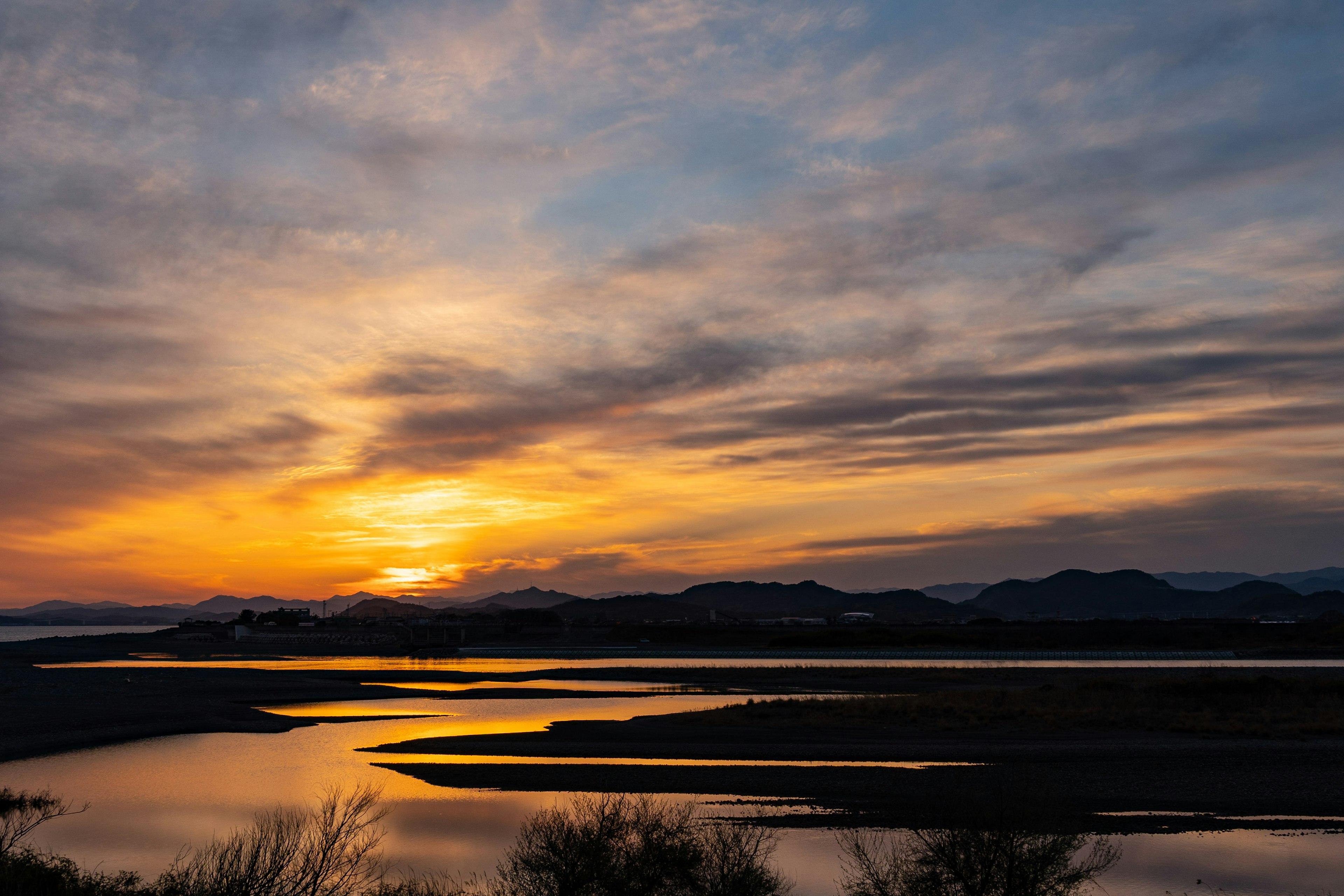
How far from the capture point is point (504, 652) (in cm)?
13075

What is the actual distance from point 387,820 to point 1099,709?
35.9m

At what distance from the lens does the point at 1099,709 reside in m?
47.7

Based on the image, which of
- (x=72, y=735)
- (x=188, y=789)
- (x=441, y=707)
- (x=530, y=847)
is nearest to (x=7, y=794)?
(x=188, y=789)

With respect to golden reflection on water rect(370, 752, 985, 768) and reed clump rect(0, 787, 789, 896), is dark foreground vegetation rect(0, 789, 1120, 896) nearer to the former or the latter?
reed clump rect(0, 787, 789, 896)

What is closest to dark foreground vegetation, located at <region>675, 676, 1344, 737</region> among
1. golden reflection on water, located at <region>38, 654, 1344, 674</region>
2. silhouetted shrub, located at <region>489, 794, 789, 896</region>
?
silhouetted shrub, located at <region>489, 794, 789, 896</region>

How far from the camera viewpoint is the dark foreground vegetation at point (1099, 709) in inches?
1724

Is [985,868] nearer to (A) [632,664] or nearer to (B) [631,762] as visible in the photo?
(B) [631,762]

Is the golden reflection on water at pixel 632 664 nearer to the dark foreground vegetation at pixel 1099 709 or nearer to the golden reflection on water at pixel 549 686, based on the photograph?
the golden reflection on water at pixel 549 686

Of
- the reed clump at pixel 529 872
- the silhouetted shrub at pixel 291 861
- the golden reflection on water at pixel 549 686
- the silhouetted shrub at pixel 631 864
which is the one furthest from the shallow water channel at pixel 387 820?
the golden reflection on water at pixel 549 686

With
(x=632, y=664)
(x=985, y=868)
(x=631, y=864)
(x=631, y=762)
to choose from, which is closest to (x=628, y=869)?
(x=631, y=864)

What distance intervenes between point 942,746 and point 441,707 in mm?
31666

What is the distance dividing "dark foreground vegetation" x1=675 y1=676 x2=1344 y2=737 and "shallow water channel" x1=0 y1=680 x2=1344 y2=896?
14.1 meters

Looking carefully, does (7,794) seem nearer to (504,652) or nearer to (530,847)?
(530,847)

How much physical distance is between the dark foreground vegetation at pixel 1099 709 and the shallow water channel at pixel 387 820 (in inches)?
554
